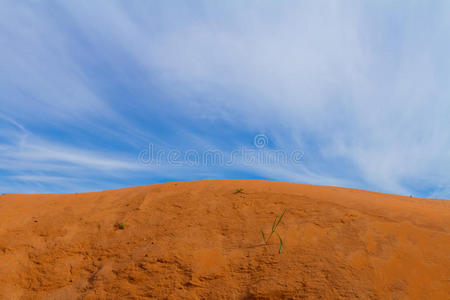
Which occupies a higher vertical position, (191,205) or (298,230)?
(191,205)

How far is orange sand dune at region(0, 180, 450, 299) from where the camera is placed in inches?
102

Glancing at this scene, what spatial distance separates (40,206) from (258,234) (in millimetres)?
4510

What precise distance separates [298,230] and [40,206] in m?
4.98

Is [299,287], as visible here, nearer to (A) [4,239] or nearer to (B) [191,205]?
(B) [191,205]

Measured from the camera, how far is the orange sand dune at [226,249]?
260cm

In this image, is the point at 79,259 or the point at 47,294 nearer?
the point at 47,294

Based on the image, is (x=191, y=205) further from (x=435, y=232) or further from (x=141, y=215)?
(x=435, y=232)

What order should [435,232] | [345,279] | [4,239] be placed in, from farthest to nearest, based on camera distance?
1. [4,239]
2. [435,232]
3. [345,279]

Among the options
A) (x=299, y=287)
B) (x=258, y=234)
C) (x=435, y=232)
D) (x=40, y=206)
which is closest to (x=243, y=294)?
(x=299, y=287)

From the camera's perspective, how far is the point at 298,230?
11.1ft

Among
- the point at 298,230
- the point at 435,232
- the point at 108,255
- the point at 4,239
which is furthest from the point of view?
the point at 4,239

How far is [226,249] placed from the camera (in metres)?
3.29

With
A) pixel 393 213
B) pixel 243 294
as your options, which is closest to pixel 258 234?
pixel 243 294

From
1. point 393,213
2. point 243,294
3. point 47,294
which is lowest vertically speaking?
point 47,294
